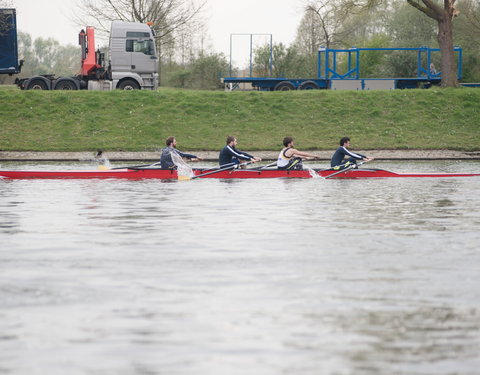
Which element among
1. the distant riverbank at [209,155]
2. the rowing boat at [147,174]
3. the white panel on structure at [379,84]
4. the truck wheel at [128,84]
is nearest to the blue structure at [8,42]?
the truck wheel at [128,84]

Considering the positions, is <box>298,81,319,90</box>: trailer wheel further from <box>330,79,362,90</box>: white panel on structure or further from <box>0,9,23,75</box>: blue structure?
<box>0,9,23,75</box>: blue structure

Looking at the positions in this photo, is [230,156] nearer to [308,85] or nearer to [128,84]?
[128,84]

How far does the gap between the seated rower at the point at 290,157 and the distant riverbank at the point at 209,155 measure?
9872mm

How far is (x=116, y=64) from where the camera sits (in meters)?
44.9

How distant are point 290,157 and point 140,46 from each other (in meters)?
21.5

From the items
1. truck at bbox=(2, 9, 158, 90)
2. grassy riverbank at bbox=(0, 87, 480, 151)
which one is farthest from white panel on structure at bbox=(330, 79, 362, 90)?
truck at bbox=(2, 9, 158, 90)

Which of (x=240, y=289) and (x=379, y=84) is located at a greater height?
(x=379, y=84)

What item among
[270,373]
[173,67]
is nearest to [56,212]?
[270,373]

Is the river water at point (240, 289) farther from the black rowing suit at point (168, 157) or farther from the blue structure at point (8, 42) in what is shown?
the blue structure at point (8, 42)

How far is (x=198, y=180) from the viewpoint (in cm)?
2514

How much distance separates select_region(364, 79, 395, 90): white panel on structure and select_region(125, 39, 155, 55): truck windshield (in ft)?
39.3

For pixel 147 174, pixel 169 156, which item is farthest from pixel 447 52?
pixel 147 174

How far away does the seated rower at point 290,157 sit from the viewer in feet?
80.7

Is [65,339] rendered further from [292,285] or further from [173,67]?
[173,67]
